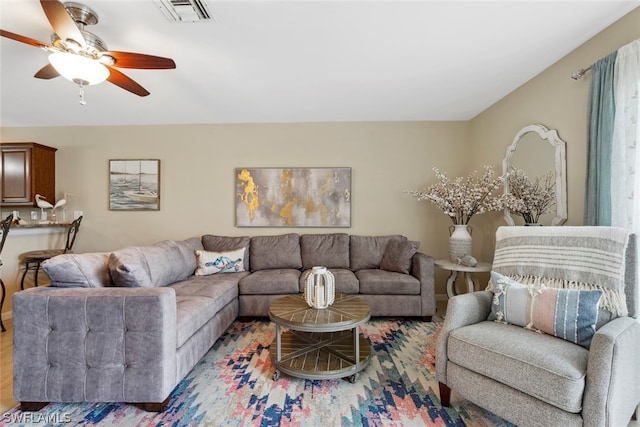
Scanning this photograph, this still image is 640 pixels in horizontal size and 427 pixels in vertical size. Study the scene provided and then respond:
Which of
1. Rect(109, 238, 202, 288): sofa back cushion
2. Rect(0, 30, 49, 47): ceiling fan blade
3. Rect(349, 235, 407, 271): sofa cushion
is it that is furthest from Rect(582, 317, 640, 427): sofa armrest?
Rect(0, 30, 49, 47): ceiling fan blade

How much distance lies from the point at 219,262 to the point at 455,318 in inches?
102

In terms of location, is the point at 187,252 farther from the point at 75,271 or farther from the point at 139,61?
the point at 139,61

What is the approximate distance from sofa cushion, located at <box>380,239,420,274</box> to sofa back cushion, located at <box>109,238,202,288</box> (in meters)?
2.30

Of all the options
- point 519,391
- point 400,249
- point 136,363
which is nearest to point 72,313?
point 136,363

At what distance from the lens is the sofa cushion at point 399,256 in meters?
3.23

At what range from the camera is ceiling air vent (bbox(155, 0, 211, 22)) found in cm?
165

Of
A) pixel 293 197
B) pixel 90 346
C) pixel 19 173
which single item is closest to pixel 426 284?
pixel 293 197

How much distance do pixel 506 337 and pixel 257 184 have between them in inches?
128

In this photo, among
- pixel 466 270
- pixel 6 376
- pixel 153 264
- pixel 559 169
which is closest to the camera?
pixel 6 376

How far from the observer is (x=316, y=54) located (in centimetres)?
225

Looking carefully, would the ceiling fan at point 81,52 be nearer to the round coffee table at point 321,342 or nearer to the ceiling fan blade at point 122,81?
the ceiling fan blade at point 122,81

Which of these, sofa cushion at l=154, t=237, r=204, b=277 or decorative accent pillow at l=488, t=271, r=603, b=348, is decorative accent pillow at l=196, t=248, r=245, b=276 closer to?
sofa cushion at l=154, t=237, r=204, b=277

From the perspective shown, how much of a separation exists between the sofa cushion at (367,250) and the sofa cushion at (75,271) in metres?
2.53

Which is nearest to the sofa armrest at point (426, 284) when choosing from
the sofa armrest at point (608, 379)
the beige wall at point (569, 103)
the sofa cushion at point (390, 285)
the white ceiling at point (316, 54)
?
the sofa cushion at point (390, 285)
